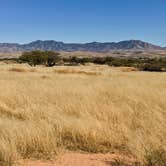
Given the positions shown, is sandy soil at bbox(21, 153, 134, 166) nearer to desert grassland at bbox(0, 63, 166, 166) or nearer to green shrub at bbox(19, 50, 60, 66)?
desert grassland at bbox(0, 63, 166, 166)

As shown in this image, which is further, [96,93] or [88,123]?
[96,93]

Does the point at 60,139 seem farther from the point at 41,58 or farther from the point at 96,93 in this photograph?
the point at 41,58

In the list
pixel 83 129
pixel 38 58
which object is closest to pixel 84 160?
pixel 83 129

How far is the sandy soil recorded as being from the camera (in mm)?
4254

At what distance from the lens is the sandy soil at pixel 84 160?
425 cm

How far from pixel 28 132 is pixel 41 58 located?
58977mm

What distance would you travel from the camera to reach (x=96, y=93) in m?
10.3

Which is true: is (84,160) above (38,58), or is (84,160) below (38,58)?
above

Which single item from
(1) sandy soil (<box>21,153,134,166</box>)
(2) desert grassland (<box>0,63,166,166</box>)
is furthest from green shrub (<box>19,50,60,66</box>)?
(1) sandy soil (<box>21,153,134,166</box>)

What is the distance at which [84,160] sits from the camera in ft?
14.5

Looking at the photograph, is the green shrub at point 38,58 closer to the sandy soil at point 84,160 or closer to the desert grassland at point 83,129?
the desert grassland at point 83,129

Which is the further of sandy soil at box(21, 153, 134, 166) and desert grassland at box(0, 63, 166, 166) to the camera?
desert grassland at box(0, 63, 166, 166)

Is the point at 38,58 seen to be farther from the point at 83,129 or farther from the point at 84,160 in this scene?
the point at 84,160

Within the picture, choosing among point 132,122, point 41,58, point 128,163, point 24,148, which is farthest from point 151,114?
point 41,58
